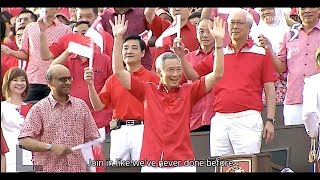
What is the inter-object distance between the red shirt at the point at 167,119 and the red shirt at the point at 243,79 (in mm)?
531

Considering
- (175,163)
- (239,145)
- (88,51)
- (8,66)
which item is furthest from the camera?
(8,66)

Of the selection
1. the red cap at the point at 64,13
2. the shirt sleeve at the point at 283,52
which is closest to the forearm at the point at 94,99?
the shirt sleeve at the point at 283,52

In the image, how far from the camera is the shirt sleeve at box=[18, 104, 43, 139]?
7445 mm

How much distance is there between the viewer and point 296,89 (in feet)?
28.3

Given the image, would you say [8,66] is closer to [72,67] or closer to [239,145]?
[72,67]

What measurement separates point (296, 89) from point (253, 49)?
26.8 inches

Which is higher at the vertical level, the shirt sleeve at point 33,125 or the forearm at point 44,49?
the forearm at point 44,49

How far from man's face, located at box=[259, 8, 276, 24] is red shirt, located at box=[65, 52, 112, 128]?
60.3 inches

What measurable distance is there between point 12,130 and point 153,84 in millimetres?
1237

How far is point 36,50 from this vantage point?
9.17m

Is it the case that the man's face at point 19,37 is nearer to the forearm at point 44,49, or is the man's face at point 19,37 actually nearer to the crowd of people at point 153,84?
the crowd of people at point 153,84

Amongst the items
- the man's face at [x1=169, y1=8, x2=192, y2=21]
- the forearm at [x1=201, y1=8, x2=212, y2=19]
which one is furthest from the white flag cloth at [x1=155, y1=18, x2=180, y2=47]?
the forearm at [x1=201, y1=8, x2=212, y2=19]

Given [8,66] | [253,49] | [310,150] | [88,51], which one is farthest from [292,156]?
[8,66]

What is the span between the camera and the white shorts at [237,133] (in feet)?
26.0
